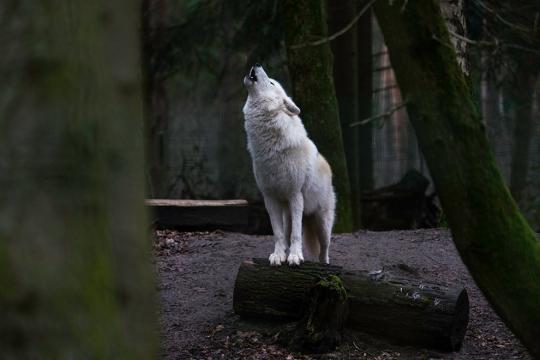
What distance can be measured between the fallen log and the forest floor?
0.41 ft

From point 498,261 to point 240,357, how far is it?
9.57ft

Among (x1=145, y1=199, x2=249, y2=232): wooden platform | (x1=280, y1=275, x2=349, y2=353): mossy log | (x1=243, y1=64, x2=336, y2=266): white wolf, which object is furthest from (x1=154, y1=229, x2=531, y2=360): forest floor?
(x1=243, y1=64, x2=336, y2=266): white wolf

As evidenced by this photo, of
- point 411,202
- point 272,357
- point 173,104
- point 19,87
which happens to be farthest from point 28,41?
point 173,104

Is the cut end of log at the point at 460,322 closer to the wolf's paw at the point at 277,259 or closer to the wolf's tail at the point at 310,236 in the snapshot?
the wolf's paw at the point at 277,259

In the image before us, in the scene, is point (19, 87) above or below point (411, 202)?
above

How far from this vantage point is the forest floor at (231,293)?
6059mm

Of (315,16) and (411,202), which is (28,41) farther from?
(411,202)

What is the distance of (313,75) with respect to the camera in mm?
10281

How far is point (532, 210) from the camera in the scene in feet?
50.6

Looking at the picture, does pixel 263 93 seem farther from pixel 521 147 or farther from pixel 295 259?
pixel 521 147

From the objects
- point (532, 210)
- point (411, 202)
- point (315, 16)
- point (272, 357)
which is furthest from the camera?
point (532, 210)

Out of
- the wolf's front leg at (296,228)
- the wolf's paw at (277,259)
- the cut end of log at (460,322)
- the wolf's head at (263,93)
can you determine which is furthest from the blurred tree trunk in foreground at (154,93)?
the cut end of log at (460,322)

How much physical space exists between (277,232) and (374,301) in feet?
3.67

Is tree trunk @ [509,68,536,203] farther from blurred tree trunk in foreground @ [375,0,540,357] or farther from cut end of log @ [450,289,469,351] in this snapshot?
blurred tree trunk in foreground @ [375,0,540,357]
